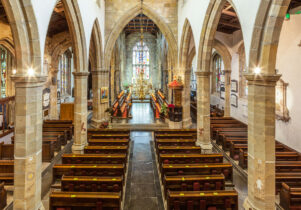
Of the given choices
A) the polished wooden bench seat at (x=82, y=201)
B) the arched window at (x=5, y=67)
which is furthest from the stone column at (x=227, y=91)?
the arched window at (x=5, y=67)

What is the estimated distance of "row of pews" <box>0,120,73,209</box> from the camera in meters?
7.06

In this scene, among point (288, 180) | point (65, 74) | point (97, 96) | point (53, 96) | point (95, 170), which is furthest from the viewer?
point (65, 74)

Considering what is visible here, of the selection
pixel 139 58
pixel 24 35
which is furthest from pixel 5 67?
pixel 139 58

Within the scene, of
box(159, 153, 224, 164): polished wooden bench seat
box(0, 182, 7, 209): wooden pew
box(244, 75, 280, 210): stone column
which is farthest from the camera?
box(159, 153, 224, 164): polished wooden bench seat

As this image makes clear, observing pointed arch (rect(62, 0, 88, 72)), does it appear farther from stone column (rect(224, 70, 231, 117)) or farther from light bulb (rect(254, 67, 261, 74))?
stone column (rect(224, 70, 231, 117))

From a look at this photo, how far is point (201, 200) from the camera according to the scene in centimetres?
527

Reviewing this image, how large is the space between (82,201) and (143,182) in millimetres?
3008

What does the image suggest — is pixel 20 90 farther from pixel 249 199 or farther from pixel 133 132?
pixel 133 132

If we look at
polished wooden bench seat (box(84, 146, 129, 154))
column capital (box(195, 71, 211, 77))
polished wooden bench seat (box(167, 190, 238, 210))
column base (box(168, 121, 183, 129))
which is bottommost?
polished wooden bench seat (box(167, 190, 238, 210))

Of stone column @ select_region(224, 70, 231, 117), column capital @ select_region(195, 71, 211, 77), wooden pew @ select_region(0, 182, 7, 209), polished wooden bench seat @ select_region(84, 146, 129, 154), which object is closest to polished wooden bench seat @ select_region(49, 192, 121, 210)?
wooden pew @ select_region(0, 182, 7, 209)

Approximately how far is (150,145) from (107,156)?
4.51 m

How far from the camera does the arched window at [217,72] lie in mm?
21225

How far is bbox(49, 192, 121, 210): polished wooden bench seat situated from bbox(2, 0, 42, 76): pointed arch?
3094mm

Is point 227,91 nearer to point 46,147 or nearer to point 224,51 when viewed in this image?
point 224,51
